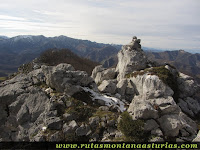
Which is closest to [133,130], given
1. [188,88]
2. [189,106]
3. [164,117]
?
[164,117]

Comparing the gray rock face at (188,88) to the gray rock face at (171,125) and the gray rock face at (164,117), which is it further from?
the gray rock face at (171,125)

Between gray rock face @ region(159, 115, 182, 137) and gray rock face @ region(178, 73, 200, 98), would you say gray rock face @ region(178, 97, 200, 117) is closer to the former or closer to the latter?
gray rock face @ region(178, 73, 200, 98)

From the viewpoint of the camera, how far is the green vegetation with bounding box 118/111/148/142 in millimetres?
16844

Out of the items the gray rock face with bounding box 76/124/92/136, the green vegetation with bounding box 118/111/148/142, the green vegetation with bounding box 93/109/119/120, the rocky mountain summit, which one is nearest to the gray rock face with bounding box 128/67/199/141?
the rocky mountain summit

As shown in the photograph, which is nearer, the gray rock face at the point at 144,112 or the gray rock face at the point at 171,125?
the gray rock face at the point at 171,125

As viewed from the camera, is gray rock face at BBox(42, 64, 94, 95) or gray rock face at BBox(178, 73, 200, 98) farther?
gray rock face at BBox(178, 73, 200, 98)

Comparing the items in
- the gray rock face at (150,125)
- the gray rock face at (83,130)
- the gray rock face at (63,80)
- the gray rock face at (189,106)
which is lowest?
the gray rock face at (189,106)

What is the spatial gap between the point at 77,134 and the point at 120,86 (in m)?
20.2

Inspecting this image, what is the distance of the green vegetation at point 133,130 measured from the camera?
1684 centimetres

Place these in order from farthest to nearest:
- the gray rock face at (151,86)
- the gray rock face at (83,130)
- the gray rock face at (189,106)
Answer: the gray rock face at (189,106) < the gray rock face at (151,86) < the gray rock face at (83,130)

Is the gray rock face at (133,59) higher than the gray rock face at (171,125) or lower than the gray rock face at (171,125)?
higher

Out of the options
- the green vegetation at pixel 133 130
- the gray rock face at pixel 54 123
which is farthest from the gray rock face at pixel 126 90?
the gray rock face at pixel 54 123

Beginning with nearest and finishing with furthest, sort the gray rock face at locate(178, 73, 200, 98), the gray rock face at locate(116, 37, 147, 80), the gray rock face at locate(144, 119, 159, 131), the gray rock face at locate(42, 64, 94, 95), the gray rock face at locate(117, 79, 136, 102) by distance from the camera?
the gray rock face at locate(144, 119, 159, 131) < the gray rock face at locate(42, 64, 94, 95) < the gray rock face at locate(117, 79, 136, 102) < the gray rock face at locate(178, 73, 200, 98) < the gray rock face at locate(116, 37, 147, 80)

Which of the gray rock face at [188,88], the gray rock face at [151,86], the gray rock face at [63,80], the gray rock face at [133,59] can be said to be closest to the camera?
the gray rock face at [151,86]
